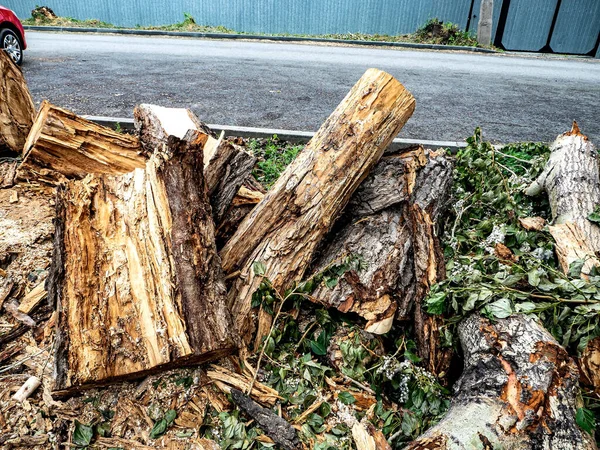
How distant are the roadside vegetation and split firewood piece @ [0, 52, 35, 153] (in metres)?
12.4

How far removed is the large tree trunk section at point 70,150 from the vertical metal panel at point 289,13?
14.7 m

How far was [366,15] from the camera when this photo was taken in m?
15.9

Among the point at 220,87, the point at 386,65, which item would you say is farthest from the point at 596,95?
the point at 220,87

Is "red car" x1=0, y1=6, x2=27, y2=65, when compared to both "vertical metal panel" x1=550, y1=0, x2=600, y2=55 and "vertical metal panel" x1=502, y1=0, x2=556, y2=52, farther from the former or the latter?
"vertical metal panel" x1=550, y1=0, x2=600, y2=55

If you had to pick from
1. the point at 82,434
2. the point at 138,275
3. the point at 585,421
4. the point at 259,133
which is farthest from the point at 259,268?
the point at 259,133

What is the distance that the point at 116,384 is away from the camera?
2.02m

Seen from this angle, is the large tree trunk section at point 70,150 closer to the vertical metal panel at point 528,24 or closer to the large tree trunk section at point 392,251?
the large tree trunk section at point 392,251

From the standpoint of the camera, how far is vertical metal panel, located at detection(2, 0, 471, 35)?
15.8 metres

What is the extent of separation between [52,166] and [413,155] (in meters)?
2.71

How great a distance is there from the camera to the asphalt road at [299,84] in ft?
18.3

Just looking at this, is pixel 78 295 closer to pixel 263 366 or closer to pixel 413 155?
Answer: pixel 263 366

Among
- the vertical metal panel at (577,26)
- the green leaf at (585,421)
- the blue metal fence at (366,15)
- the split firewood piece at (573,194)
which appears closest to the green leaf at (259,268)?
the green leaf at (585,421)

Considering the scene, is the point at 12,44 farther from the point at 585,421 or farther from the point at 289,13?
the point at 289,13

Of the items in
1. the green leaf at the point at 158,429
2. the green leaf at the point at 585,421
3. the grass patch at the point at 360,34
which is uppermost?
the grass patch at the point at 360,34
